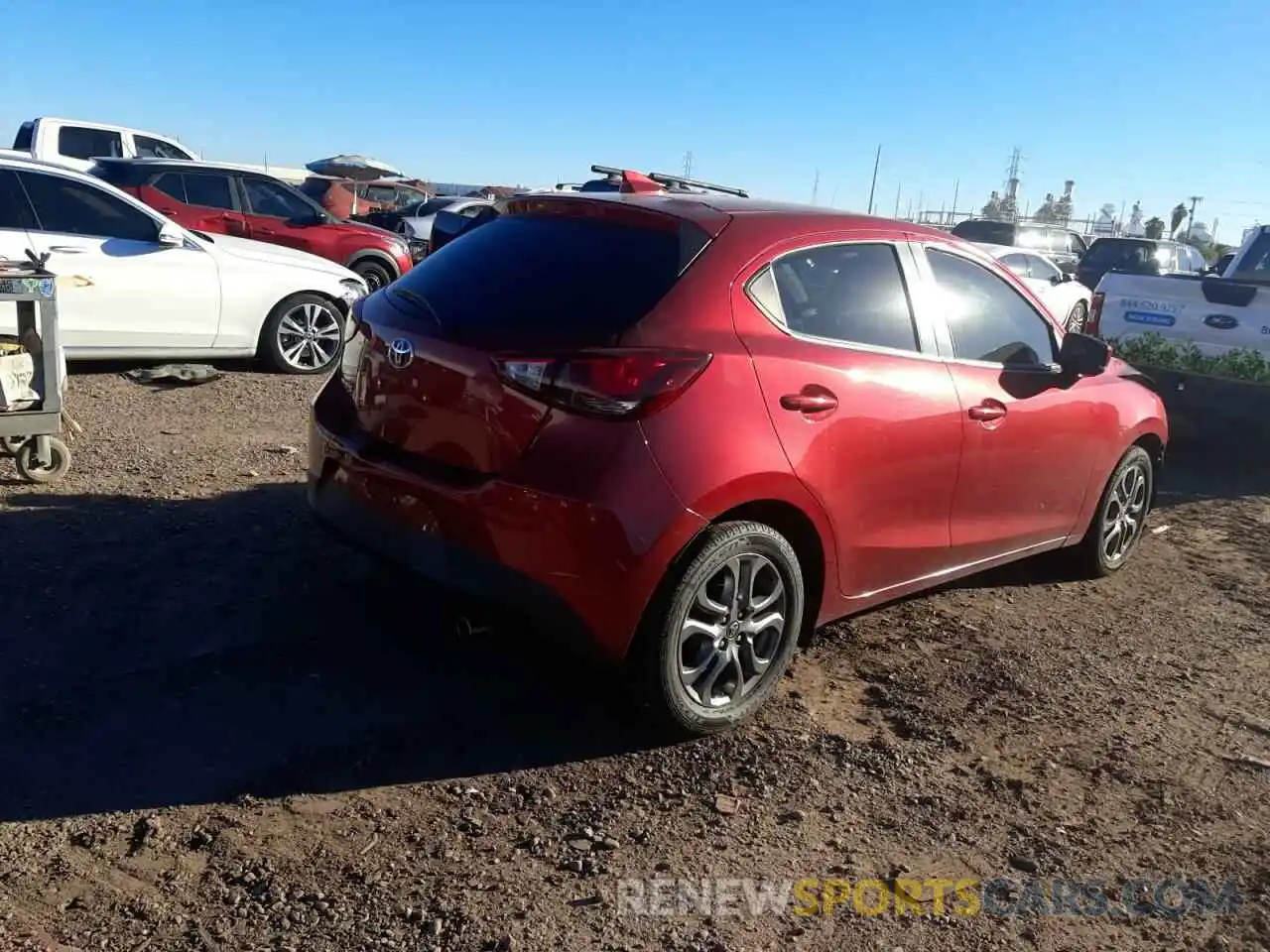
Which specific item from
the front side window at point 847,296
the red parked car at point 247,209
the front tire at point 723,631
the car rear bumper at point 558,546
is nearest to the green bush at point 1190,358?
the front side window at point 847,296

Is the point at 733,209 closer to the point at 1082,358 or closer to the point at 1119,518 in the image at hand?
the point at 1082,358

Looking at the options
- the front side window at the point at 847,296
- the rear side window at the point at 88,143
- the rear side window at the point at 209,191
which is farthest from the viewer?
the rear side window at the point at 88,143

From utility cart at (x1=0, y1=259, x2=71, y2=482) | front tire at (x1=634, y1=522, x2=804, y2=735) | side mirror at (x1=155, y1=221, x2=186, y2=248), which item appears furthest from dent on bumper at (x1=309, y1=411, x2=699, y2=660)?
side mirror at (x1=155, y1=221, x2=186, y2=248)

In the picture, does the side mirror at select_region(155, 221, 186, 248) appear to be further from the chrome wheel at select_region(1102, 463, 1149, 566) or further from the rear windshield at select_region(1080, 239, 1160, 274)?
the rear windshield at select_region(1080, 239, 1160, 274)

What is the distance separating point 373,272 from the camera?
13.9m

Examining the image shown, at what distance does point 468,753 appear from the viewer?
3.51 meters

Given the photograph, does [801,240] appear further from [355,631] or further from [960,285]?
[355,631]

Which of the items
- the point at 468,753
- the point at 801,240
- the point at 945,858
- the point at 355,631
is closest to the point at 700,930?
the point at 945,858

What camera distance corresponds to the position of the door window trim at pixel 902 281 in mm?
3707

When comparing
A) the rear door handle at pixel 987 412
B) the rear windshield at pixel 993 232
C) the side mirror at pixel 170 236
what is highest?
the rear windshield at pixel 993 232

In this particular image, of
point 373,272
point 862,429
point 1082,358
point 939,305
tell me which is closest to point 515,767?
point 862,429

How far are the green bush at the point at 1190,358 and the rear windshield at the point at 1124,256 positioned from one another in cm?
1450

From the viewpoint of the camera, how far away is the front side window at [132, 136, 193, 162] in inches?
665

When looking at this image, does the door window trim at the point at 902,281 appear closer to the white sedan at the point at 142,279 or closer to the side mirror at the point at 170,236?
the white sedan at the point at 142,279
